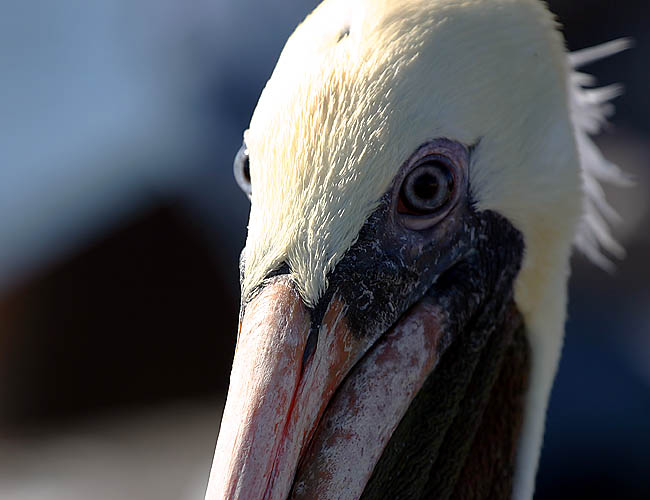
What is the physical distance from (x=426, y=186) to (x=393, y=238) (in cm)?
13

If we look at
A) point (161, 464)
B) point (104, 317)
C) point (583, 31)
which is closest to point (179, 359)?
point (104, 317)

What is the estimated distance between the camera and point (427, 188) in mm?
1400

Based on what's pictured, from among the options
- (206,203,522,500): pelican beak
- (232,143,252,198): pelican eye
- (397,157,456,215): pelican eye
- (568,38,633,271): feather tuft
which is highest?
(232,143,252,198): pelican eye

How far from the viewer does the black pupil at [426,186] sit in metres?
1.38

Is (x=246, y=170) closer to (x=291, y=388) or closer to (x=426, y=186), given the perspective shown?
(x=426, y=186)

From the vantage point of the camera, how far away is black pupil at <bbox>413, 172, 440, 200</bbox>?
1382 millimetres

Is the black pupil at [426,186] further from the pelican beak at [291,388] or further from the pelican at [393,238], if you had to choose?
the pelican beak at [291,388]

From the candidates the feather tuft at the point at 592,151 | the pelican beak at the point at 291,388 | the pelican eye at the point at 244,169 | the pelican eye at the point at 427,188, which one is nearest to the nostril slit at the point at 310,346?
the pelican beak at the point at 291,388

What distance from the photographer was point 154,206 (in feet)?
21.6

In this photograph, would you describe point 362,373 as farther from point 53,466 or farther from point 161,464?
point 53,466

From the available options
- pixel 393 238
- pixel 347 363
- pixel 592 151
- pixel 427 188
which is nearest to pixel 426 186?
pixel 427 188

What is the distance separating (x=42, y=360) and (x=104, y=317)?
0.64 meters

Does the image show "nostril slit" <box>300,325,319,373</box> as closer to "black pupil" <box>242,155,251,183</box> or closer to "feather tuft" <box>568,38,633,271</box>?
"black pupil" <box>242,155,251,183</box>

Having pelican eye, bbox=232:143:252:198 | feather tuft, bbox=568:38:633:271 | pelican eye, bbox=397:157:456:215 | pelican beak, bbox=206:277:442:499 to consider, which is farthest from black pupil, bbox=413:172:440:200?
feather tuft, bbox=568:38:633:271
